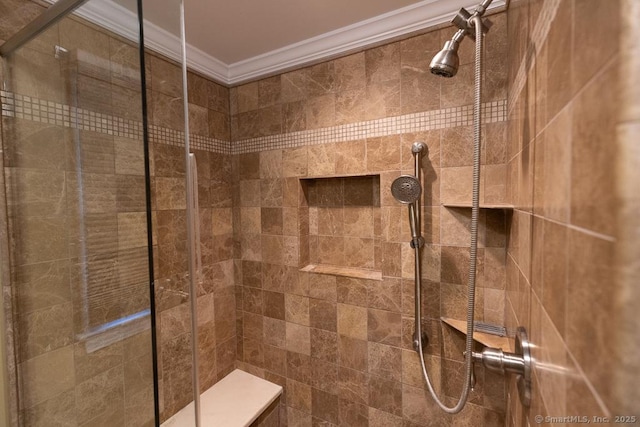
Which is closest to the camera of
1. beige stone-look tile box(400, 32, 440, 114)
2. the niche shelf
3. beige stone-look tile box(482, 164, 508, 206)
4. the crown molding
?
the crown molding

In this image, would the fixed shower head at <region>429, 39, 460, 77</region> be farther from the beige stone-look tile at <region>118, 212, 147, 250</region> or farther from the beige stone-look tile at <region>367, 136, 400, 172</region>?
the beige stone-look tile at <region>118, 212, 147, 250</region>

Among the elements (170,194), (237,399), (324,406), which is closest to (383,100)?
(170,194)

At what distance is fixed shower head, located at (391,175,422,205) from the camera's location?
1.13m

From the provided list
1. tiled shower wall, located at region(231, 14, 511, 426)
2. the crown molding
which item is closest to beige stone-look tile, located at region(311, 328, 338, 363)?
tiled shower wall, located at region(231, 14, 511, 426)

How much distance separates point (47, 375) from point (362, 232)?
4.82ft

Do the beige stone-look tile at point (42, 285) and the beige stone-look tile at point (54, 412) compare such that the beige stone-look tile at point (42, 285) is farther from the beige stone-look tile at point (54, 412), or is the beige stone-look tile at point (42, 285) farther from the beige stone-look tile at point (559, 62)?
the beige stone-look tile at point (559, 62)

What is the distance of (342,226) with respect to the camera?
160 cm

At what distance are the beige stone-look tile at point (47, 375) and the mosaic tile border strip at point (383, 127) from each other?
4.40 ft

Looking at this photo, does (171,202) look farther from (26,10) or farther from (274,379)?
(274,379)

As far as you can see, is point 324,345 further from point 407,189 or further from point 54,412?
point 54,412

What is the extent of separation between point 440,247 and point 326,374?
40.0 inches

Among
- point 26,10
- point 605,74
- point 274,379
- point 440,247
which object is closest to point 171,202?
point 26,10

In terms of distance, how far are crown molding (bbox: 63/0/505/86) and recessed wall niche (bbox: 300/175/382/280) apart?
72 cm

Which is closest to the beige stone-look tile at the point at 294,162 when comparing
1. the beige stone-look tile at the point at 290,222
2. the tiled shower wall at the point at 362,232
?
the tiled shower wall at the point at 362,232
